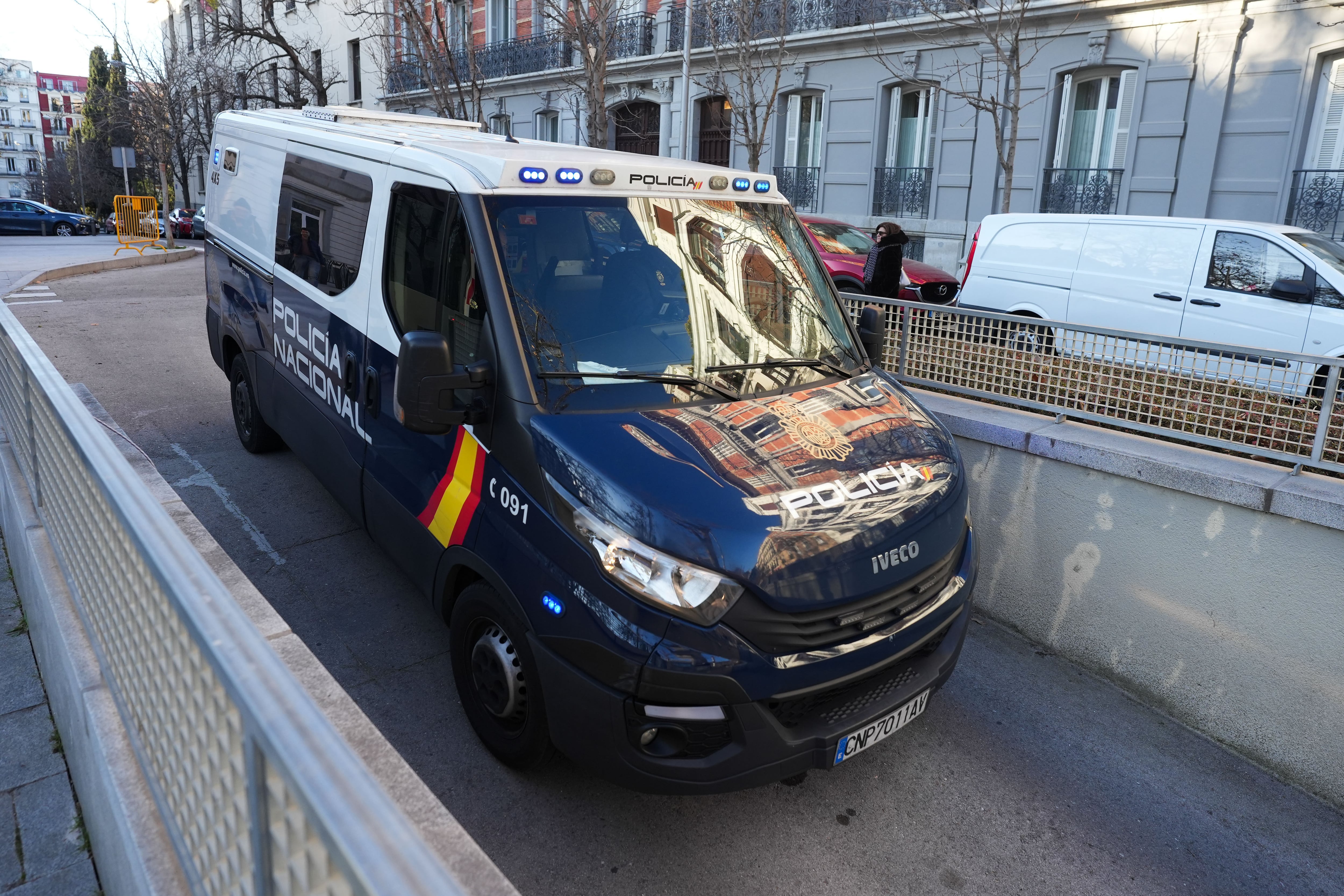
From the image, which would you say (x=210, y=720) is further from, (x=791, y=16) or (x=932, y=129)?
(x=791, y=16)

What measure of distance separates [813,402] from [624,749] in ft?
4.92

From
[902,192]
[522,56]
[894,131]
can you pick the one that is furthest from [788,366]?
[522,56]

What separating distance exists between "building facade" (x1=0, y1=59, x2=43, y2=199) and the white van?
13736 centimetres

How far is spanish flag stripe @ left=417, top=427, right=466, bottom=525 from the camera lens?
3580mm

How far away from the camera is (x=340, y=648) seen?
14.4ft

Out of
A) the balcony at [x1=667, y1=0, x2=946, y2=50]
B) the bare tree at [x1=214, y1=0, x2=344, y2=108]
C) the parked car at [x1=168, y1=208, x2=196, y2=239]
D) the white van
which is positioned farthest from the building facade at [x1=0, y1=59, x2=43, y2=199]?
the white van

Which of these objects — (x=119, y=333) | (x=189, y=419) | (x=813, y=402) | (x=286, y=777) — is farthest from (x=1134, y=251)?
(x=119, y=333)

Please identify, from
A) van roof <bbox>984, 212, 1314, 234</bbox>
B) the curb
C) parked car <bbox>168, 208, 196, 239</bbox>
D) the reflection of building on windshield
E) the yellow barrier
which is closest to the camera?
the reflection of building on windshield

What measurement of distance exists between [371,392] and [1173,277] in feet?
26.3

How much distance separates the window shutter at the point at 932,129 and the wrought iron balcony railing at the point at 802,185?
2.64 m

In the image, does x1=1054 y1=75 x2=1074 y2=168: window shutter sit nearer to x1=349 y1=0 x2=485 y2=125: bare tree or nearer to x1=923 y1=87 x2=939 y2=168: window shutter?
x1=923 y1=87 x2=939 y2=168: window shutter

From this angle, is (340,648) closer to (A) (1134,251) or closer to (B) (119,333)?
(A) (1134,251)

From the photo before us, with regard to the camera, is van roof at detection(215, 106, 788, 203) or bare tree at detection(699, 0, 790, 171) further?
bare tree at detection(699, 0, 790, 171)

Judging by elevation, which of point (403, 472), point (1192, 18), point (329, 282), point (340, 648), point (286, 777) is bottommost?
point (340, 648)
